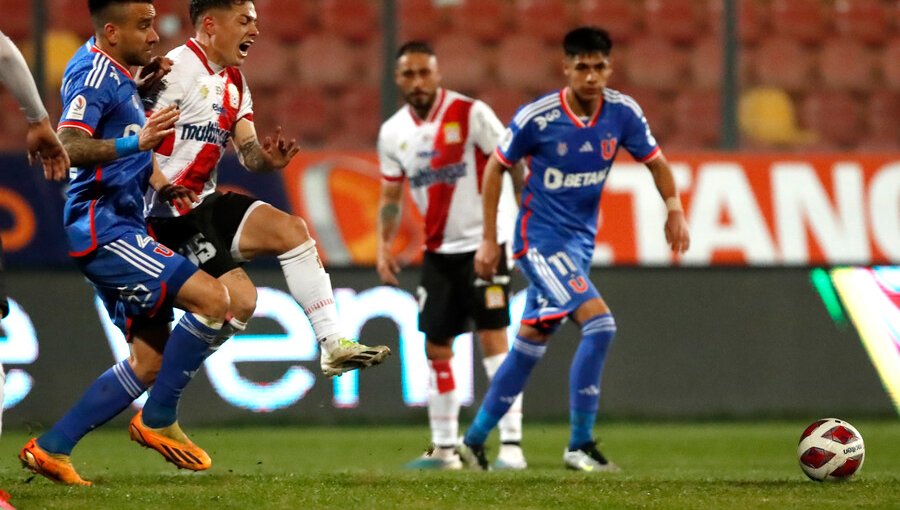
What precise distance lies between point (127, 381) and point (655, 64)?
6644 mm

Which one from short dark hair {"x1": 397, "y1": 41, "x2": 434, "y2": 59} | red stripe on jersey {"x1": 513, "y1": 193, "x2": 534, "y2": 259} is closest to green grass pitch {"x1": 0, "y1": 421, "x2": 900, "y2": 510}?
red stripe on jersey {"x1": 513, "y1": 193, "x2": 534, "y2": 259}

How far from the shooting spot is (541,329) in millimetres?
7023

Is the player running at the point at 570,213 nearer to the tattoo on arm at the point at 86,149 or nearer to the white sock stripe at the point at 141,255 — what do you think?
the white sock stripe at the point at 141,255

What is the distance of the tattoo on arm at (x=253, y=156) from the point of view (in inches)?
225

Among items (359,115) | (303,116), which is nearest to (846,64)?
(359,115)

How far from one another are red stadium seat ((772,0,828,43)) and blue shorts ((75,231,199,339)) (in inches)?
284

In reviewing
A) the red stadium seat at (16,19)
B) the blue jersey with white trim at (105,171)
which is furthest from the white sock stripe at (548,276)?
the red stadium seat at (16,19)

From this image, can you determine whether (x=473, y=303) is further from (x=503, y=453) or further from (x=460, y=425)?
(x=460, y=425)

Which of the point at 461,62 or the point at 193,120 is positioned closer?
the point at 193,120

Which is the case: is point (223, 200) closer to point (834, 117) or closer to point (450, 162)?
point (450, 162)

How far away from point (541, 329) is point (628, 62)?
471cm

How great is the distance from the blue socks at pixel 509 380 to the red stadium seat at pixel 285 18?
4.66 meters

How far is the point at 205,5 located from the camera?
5707 mm

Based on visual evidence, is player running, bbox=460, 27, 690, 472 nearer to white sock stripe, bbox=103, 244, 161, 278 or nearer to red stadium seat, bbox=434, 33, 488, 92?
white sock stripe, bbox=103, 244, 161, 278
